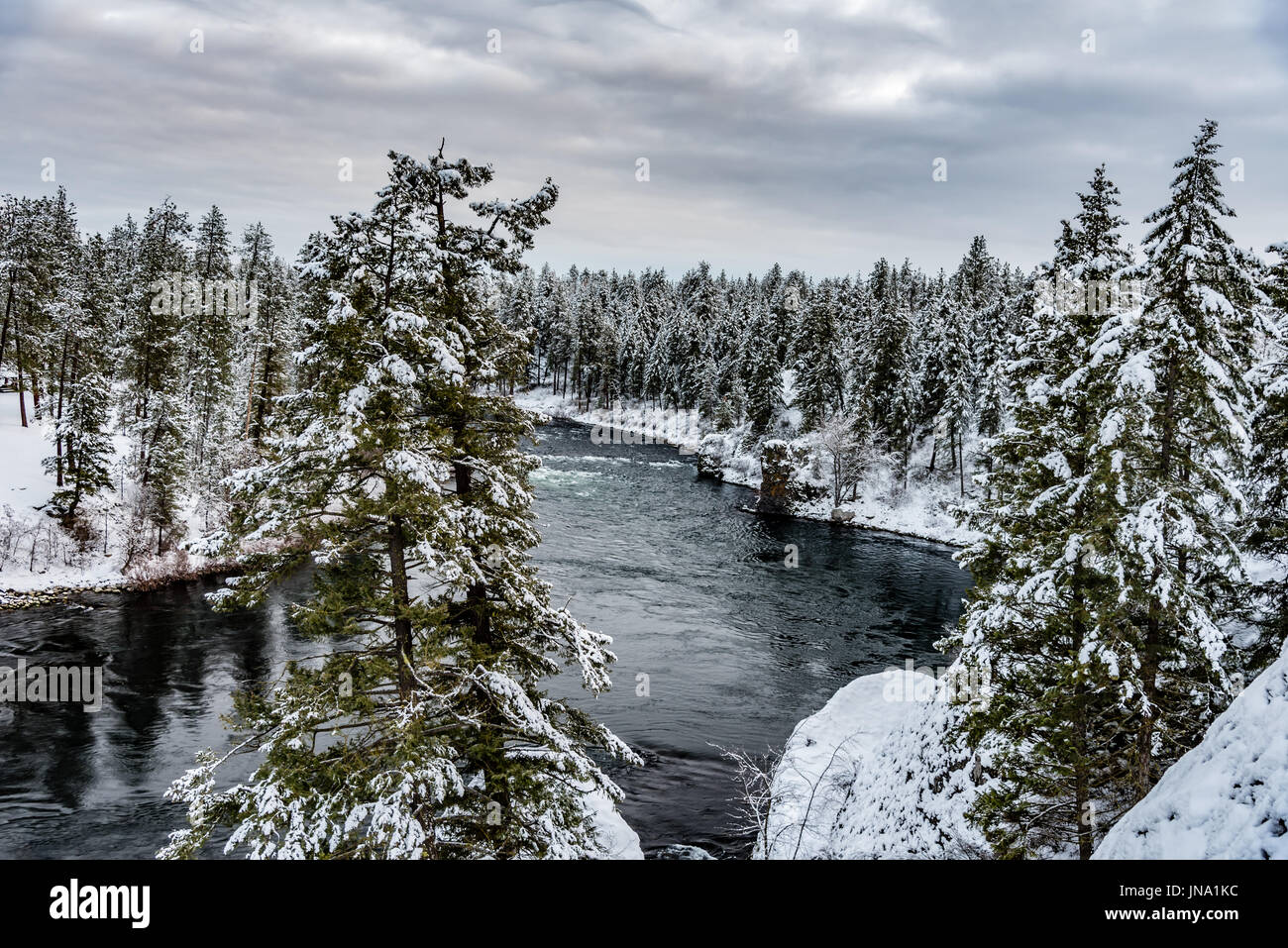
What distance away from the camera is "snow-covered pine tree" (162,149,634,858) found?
8797 mm

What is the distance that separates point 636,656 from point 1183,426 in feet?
72.4

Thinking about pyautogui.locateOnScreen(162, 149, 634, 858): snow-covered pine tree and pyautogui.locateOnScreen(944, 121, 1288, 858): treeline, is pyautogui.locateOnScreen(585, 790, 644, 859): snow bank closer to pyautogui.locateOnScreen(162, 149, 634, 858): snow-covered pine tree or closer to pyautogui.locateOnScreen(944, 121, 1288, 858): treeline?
pyautogui.locateOnScreen(162, 149, 634, 858): snow-covered pine tree

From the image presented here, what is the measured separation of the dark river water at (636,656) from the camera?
1928 cm

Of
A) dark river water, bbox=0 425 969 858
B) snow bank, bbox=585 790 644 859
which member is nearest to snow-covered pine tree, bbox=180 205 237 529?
dark river water, bbox=0 425 969 858

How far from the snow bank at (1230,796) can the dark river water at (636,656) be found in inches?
332

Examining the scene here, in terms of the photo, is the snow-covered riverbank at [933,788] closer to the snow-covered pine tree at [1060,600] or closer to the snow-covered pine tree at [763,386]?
the snow-covered pine tree at [1060,600]

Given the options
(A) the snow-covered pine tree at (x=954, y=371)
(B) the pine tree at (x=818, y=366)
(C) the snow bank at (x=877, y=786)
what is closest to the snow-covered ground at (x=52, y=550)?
(C) the snow bank at (x=877, y=786)

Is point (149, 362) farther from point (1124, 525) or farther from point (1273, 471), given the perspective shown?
point (1273, 471)

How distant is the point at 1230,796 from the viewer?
406 cm

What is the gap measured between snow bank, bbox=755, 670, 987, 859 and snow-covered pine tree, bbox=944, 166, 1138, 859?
1806 mm

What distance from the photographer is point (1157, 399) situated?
39.7 feet

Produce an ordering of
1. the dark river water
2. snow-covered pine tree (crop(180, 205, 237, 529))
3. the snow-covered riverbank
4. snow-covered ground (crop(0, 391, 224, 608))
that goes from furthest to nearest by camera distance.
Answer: snow-covered pine tree (crop(180, 205, 237, 529))
snow-covered ground (crop(0, 391, 224, 608))
the dark river water
the snow-covered riverbank

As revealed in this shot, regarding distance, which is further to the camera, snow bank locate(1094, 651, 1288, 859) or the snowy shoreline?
the snowy shoreline
